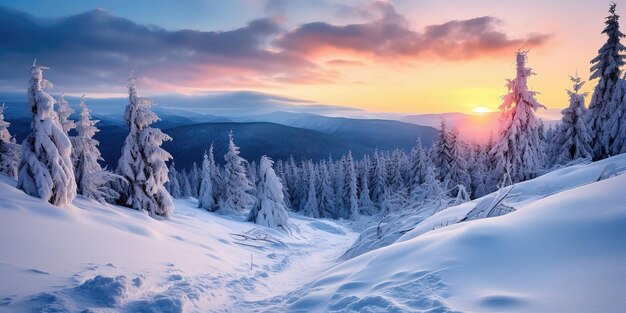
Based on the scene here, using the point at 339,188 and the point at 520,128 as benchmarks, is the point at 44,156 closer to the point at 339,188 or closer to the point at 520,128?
the point at 520,128

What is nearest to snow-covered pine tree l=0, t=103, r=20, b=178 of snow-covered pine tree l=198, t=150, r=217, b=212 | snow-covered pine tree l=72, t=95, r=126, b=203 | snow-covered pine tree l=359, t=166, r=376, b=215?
snow-covered pine tree l=72, t=95, r=126, b=203

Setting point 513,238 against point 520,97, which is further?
point 520,97

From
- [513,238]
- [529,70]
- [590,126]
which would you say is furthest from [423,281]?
[590,126]

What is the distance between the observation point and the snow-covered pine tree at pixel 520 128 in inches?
862

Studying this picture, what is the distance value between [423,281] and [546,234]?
1.80 m

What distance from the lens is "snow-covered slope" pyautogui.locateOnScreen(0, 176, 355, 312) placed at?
506 cm

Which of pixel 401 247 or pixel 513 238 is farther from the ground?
pixel 513 238

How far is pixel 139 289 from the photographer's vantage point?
591 centimetres

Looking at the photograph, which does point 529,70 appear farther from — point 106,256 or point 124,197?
point 124,197

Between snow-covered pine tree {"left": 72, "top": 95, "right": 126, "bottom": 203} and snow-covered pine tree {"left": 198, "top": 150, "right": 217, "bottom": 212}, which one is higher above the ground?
snow-covered pine tree {"left": 72, "top": 95, "right": 126, "bottom": 203}

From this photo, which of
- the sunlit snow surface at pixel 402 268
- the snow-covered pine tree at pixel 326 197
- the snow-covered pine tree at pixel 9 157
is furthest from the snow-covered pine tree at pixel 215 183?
the sunlit snow surface at pixel 402 268

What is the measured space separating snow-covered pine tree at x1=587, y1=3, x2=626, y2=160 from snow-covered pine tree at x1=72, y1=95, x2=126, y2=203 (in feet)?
106

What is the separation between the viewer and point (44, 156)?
434 inches

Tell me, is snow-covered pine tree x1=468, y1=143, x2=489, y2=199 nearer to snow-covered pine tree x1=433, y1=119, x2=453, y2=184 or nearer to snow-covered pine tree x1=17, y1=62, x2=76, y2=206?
snow-covered pine tree x1=433, y1=119, x2=453, y2=184
